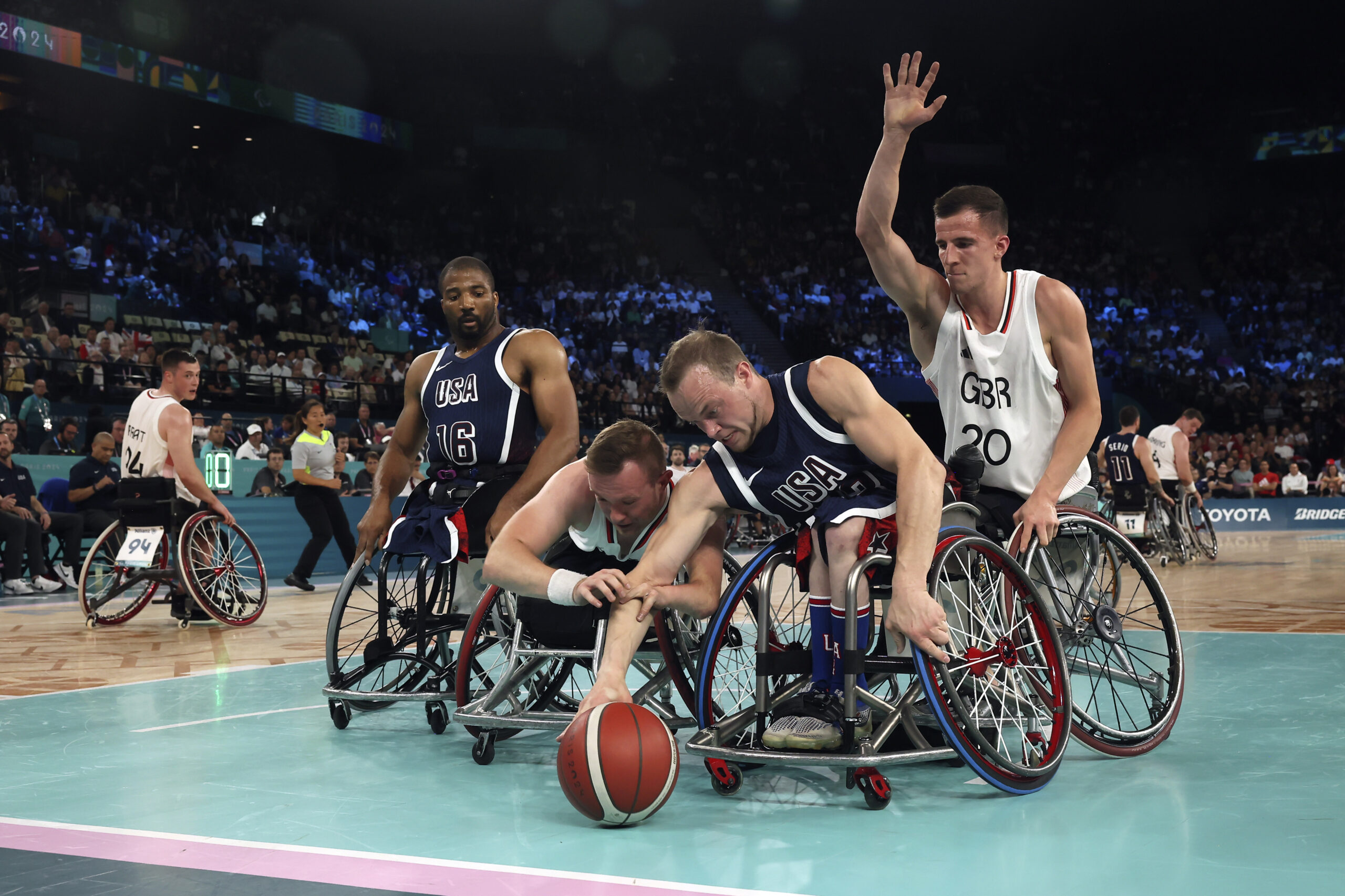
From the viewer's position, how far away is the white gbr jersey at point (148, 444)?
283 inches

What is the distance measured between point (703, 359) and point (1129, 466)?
9.48 meters

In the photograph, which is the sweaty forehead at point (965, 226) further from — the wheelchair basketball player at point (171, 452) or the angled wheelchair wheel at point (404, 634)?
the wheelchair basketball player at point (171, 452)

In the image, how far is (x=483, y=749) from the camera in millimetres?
3416

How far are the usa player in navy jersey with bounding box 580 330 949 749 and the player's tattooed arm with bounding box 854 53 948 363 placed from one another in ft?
1.42

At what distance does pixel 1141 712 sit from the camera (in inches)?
161

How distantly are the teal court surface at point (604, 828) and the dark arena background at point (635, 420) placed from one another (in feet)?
0.07

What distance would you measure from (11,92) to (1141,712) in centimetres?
2107

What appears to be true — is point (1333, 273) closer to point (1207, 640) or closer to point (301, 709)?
point (1207, 640)

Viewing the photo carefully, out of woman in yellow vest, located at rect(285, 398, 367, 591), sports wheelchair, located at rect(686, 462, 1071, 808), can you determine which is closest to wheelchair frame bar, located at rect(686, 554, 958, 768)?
sports wheelchair, located at rect(686, 462, 1071, 808)

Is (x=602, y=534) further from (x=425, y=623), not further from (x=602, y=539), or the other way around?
(x=425, y=623)

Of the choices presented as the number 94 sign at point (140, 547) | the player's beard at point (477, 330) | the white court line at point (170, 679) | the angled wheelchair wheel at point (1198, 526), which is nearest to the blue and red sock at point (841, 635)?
the player's beard at point (477, 330)

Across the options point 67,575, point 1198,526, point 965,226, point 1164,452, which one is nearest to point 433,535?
point 965,226

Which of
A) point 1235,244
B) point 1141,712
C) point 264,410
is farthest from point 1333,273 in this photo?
point 1141,712

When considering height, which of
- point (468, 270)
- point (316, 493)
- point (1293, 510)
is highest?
point (468, 270)
